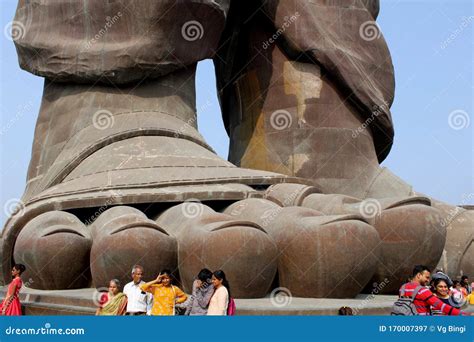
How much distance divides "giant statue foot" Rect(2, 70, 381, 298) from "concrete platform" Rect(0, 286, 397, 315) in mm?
137

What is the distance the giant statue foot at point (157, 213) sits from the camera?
5.23 metres

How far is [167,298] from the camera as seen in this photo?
15.3 feet

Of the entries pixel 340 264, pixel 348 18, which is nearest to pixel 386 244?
pixel 340 264

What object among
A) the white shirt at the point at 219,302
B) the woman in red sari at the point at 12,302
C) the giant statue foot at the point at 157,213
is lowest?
the woman in red sari at the point at 12,302

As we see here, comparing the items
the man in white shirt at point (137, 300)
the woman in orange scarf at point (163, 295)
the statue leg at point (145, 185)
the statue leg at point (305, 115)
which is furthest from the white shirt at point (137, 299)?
the statue leg at point (305, 115)

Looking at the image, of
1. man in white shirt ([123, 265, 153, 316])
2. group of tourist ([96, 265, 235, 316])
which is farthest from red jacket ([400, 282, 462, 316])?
man in white shirt ([123, 265, 153, 316])

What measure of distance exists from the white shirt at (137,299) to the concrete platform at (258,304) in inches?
13.6

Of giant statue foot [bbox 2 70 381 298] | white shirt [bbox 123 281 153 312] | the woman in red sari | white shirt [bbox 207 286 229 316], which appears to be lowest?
the woman in red sari

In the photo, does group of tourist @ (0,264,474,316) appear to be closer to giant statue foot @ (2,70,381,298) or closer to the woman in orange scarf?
the woman in orange scarf

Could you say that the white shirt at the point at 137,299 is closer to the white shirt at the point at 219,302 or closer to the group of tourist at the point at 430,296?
the white shirt at the point at 219,302

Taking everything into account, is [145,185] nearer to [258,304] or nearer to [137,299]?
[137,299]

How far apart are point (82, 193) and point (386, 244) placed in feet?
8.95

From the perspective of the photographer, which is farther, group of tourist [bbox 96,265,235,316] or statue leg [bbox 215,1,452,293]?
statue leg [bbox 215,1,452,293]

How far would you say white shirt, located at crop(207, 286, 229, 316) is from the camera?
168 inches
